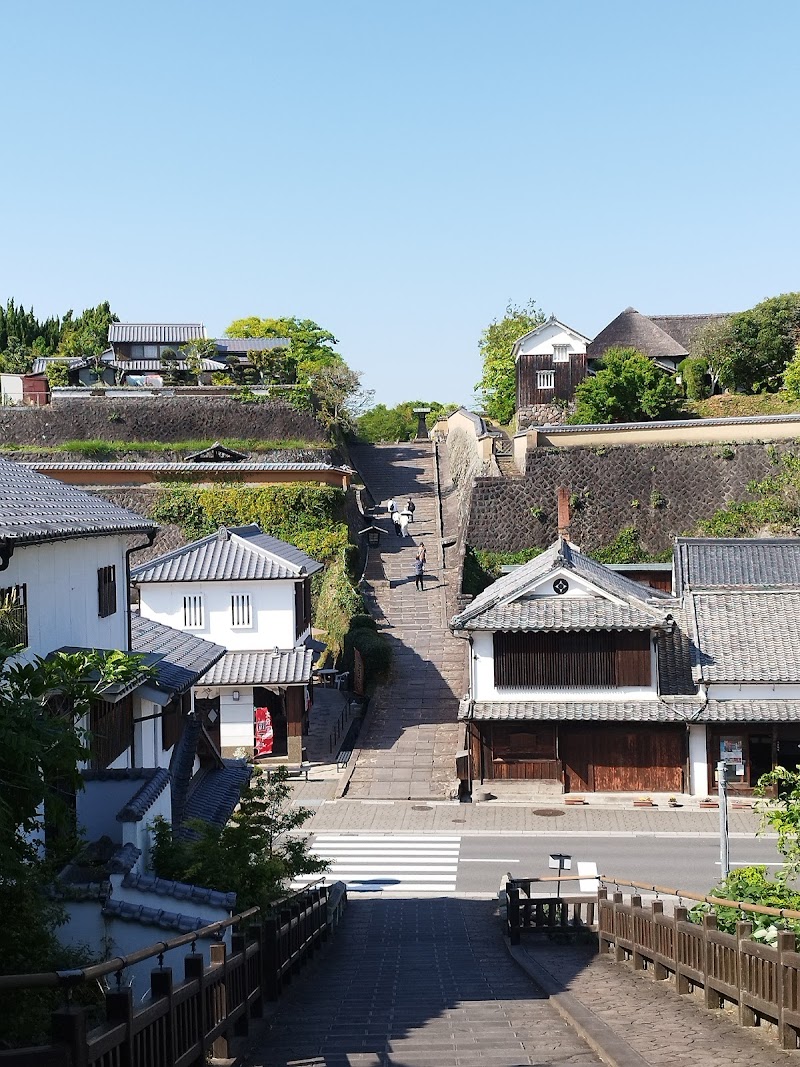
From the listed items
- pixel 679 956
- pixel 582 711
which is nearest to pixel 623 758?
pixel 582 711

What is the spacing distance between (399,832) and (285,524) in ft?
75.8

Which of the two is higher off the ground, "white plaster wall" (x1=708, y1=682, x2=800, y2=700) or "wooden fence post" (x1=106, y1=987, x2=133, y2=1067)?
"wooden fence post" (x1=106, y1=987, x2=133, y2=1067)

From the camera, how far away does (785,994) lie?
9594mm

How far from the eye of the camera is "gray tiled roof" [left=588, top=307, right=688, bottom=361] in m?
60.0

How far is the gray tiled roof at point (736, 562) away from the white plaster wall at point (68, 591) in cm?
2157

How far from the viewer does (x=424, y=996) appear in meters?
13.0

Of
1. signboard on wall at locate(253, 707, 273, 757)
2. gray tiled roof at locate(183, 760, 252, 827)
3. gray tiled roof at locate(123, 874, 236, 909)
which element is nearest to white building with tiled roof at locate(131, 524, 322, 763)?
signboard on wall at locate(253, 707, 273, 757)

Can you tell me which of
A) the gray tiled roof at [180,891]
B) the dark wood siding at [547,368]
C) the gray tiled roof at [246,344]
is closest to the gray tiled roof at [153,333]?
the gray tiled roof at [246,344]

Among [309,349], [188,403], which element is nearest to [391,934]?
[188,403]

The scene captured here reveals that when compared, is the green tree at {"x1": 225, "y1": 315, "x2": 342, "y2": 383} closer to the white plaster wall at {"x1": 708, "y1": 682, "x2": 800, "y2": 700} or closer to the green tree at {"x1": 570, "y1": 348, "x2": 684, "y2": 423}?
the green tree at {"x1": 570, "y1": 348, "x2": 684, "y2": 423}

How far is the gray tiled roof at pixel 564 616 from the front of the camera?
31.2 metres

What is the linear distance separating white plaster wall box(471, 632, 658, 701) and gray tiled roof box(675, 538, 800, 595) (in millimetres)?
6034

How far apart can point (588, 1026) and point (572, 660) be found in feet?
70.9

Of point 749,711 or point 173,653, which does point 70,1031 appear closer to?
point 173,653
